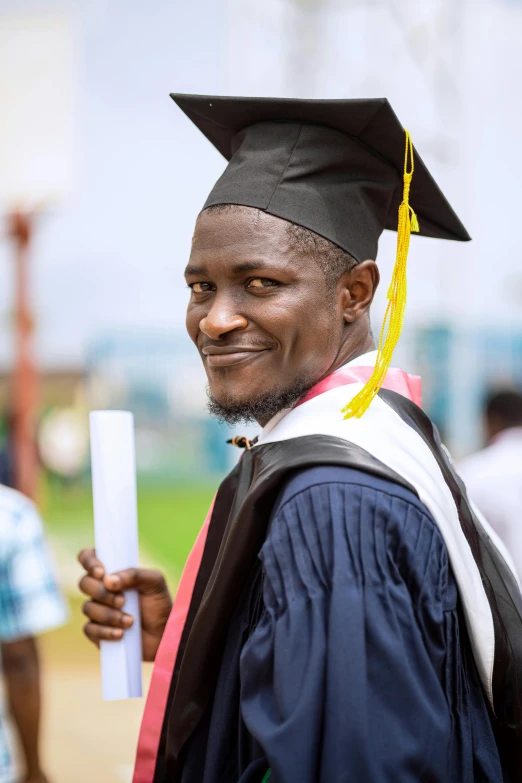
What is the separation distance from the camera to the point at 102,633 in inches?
69.9

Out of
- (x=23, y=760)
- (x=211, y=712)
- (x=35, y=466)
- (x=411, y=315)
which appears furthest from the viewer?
(x=35, y=466)

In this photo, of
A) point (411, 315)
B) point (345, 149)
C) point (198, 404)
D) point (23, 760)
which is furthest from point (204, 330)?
point (198, 404)

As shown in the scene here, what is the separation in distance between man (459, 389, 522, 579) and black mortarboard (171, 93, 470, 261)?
223 centimetres

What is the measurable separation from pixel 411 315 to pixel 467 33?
99.0 inches

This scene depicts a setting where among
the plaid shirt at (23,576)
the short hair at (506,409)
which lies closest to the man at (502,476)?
the short hair at (506,409)

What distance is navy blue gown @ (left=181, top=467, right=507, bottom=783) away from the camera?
44.0 inches

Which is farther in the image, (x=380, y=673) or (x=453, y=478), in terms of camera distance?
(x=453, y=478)

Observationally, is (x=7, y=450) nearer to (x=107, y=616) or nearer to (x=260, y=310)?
(x=107, y=616)

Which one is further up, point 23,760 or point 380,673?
point 380,673

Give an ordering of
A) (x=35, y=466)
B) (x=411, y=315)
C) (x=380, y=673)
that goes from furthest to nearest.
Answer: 1. (x=35, y=466)
2. (x=411, y=315)
3. (x=380, y=673)

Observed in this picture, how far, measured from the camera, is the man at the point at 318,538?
3.74ft

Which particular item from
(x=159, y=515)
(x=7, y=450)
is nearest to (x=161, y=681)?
(x=7, y=450)

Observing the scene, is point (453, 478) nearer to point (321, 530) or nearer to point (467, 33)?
point (321, 530)

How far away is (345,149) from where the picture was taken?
5.27 ft
